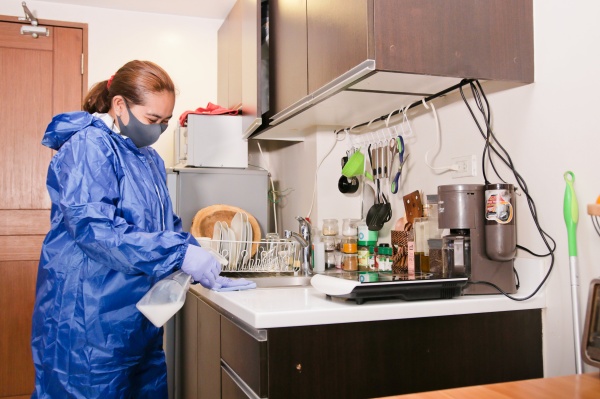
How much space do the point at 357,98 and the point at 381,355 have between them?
88 centimetres

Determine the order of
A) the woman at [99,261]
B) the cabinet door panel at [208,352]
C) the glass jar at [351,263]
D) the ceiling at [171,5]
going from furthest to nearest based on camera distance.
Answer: the ceiling at [171,5] → the glass jar at [351,263] → the cabinet door panel at [208,352] → the woman at [99,261]

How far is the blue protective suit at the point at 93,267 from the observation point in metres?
1.54

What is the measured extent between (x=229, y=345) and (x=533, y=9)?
4.03ft

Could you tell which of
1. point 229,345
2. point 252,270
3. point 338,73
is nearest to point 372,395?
point 229,345

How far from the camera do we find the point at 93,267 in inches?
64.0

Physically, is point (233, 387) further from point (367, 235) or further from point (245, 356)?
point (367, 235)

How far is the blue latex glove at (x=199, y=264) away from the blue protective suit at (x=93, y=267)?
32 mm

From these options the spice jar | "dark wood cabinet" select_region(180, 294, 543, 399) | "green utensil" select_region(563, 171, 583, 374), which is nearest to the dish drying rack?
the spice jar

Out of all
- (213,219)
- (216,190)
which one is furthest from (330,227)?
(216,190)

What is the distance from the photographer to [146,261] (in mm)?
1547

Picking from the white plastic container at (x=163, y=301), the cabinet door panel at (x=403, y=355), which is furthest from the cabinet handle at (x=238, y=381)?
the white plastic container at (x=163, y=301)

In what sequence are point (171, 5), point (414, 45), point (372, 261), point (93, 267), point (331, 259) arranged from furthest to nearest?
point (171, 5) < point (331, 259) < point (372, 261) < point (93, 267) < point (414, 45)

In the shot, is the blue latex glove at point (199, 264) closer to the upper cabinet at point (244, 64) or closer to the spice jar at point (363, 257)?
the spice jar at point (363, 257)

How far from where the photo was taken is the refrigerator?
2.67 meters
